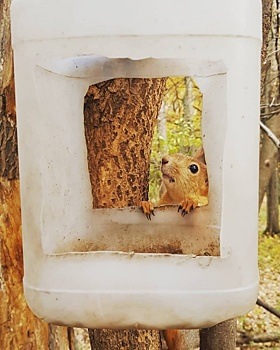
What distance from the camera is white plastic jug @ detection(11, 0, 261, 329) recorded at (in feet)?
3.39

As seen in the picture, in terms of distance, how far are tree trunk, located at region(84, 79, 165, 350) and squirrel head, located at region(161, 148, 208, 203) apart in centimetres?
9

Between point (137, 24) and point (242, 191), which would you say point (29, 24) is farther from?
point (242, 191)

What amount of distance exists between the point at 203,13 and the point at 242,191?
31 cm

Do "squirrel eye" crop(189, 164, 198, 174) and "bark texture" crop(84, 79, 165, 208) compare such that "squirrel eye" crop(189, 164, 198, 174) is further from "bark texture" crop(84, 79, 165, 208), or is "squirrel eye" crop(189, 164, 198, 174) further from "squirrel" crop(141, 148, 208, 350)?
"bark texture" crop(84, 79, 165, 208)

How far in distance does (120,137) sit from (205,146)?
520mm

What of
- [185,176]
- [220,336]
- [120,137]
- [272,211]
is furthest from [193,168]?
[272,211]

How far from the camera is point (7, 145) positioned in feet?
5.65

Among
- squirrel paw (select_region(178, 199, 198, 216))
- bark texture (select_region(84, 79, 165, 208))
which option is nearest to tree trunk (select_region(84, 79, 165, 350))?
bark texture (select_region(84, 79, 165, 208))

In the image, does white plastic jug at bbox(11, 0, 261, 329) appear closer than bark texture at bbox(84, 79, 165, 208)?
Yes

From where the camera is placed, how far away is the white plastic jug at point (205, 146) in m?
1.03

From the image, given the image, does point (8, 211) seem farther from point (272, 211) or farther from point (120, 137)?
point (272, 211)

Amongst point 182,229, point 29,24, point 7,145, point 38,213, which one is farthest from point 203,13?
point 7,145

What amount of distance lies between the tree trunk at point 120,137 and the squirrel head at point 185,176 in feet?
0.29

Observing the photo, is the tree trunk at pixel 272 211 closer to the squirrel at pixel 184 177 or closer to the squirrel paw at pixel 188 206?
the squirrel at pixel 184 177
